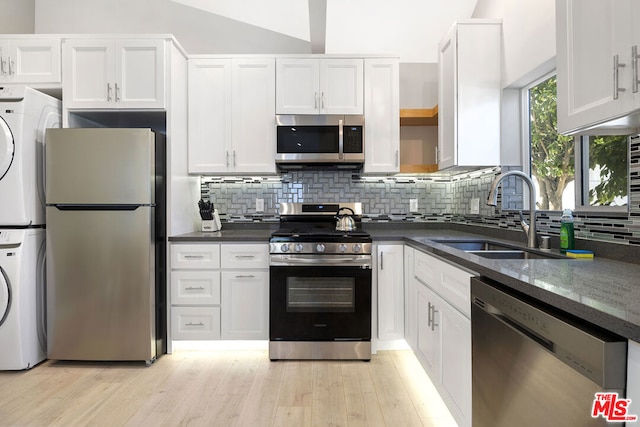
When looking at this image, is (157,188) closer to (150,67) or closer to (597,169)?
(150,67)

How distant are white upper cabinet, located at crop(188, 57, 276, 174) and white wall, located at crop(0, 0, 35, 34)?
5.53 feet

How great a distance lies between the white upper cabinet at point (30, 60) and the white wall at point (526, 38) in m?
3.24

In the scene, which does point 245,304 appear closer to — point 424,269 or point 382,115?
point 424,269

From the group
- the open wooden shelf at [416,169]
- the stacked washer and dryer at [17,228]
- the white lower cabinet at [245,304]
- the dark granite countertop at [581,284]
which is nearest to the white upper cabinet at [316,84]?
the open wooden shelf at [416,169]

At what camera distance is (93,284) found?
255 centimetres

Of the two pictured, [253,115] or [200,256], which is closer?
[200,256]

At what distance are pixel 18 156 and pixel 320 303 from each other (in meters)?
2.28

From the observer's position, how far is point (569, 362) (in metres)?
0.86

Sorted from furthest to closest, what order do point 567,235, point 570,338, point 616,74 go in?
1. point 567,235
2. point 616,74
3. point 570,338

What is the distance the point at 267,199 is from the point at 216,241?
Result: 0.79m

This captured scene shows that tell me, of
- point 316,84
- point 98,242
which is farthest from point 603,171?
point 98,242

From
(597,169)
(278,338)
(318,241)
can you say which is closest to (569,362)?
(597,169)

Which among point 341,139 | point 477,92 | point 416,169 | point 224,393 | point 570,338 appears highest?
point 477,92

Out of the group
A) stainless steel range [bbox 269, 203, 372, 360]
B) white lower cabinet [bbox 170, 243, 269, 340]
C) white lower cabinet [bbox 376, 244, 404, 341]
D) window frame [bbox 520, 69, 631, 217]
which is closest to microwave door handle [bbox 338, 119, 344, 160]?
stainless steel range [bbox 269, 203, 372, 360]
